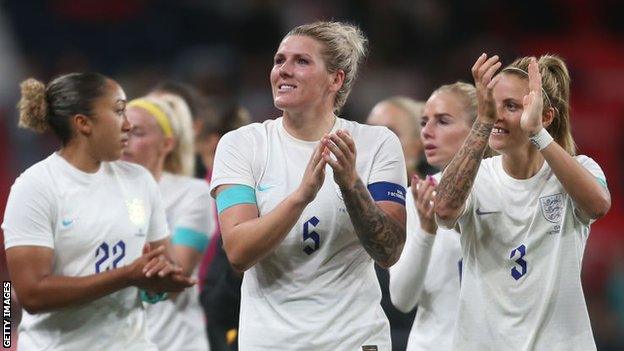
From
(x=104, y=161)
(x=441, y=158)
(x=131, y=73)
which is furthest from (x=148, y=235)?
(x=131, y=73)

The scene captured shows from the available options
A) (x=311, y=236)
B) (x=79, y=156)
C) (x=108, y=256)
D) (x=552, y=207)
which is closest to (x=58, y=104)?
(x=79, y=156)

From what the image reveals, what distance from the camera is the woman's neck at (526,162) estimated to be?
484 centimetres

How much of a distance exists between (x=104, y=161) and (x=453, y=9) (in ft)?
28.9

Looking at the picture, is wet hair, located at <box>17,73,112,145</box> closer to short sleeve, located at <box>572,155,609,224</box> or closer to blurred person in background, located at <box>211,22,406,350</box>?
blurred person in background, located at <box>211,22,406,350</box>

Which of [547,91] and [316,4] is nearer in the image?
[547,91]

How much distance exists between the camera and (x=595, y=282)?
422 inches

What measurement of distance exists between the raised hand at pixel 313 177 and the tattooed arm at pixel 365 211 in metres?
0.02

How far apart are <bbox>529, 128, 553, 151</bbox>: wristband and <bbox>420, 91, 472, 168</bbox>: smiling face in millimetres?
1249

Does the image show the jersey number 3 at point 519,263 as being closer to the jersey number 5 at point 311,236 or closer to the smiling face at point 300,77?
the jersey number 5 at point 311,236

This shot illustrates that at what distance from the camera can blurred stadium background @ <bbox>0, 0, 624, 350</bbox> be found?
1243 cm

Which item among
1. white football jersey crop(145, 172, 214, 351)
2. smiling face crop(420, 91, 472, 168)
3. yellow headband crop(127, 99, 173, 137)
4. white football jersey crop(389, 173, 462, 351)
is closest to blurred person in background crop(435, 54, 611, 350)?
white football jersey crop(389, 173, 462, 351)

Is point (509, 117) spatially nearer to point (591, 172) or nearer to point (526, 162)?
point (526, 162)

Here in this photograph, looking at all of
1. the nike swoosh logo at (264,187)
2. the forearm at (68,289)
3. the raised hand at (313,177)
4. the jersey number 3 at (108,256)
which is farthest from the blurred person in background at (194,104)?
the raised hand at (313,177)

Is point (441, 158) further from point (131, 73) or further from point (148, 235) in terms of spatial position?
point (131, 73)
